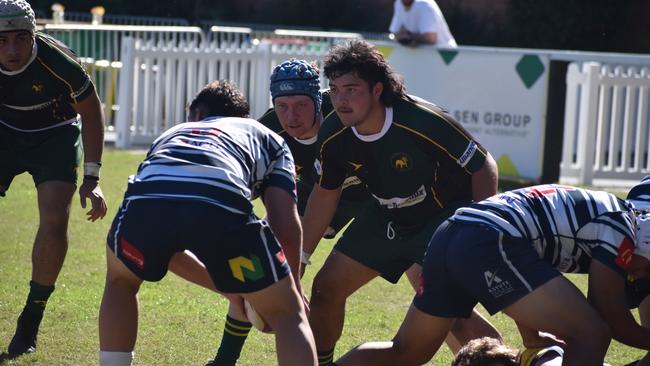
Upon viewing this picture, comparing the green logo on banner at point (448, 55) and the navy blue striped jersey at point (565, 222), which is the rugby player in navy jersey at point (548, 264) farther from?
the green logo on banner at point (448, 55)

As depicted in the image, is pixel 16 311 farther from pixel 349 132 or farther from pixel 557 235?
pixel 557 235

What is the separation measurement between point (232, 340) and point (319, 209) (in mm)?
845

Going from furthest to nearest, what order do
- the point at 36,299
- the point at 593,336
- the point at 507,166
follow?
the point at 507,166 < the point at 36,299 < the point at 593,336

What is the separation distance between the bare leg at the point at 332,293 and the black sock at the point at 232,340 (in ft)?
1.22

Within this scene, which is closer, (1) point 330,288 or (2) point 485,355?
(2) point 485,355

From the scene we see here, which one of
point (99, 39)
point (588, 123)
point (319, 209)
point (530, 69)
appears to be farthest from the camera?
point (99, 39)

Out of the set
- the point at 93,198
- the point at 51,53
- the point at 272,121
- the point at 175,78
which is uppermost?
the point at 51,53

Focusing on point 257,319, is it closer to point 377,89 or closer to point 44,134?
point 377,89

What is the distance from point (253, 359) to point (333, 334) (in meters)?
0.64

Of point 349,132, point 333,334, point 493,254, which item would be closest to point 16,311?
point 333,334

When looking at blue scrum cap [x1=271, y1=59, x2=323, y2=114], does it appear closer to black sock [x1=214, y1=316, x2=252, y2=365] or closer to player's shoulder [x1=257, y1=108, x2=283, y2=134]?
player's shoulder [x1=257, y1=108, x2=283, y2=134]

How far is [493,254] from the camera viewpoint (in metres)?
4.30

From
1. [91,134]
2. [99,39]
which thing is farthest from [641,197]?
[99,39]

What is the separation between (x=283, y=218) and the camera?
4.60m
